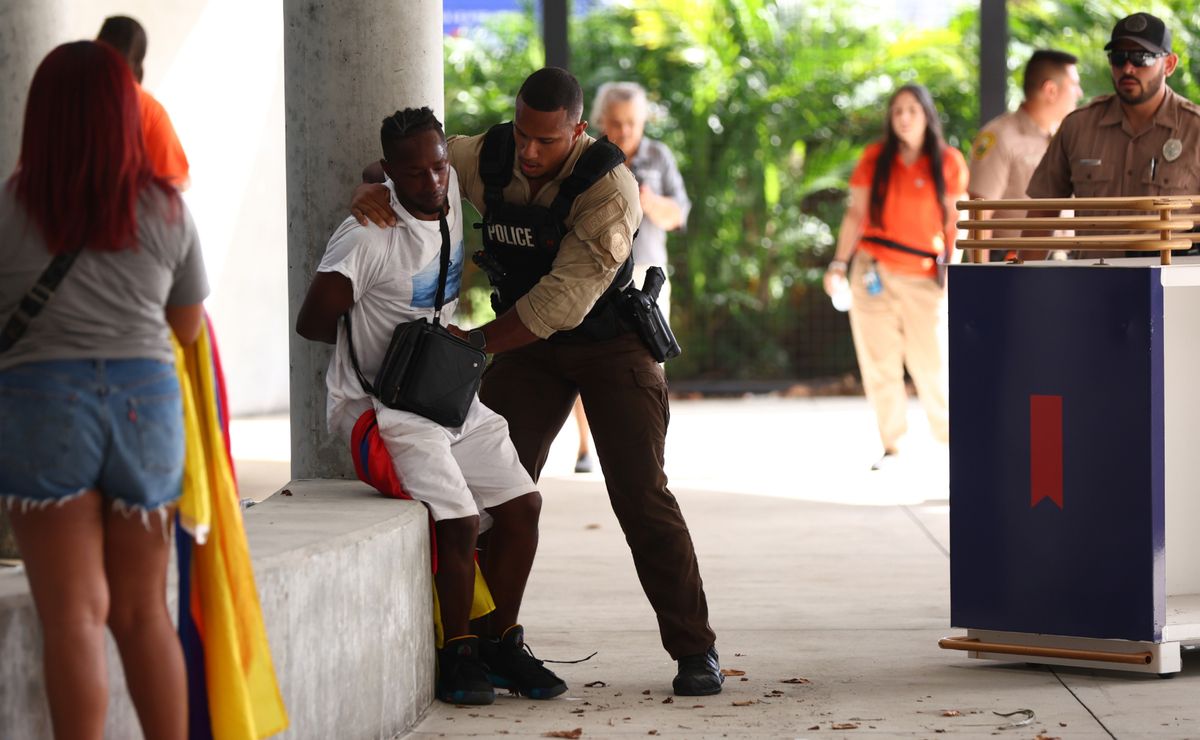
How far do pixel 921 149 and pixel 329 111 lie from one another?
4.41m

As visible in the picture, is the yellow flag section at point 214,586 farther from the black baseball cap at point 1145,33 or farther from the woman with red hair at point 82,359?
the black baseball cap at point 1145,33

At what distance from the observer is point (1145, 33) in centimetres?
609

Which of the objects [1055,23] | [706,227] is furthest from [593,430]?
[1055,23]

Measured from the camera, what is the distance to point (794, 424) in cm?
1138

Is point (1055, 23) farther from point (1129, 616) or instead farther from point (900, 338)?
point (1129, 616)

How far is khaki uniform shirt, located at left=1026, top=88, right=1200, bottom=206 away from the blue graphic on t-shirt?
8.13 feet

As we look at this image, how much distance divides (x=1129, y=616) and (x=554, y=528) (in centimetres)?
328

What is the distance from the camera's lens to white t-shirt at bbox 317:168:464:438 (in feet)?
14.9

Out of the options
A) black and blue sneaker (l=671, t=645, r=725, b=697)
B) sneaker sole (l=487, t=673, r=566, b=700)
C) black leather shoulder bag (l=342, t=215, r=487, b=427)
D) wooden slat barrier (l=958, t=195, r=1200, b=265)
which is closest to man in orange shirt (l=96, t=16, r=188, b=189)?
black leather shoulder bag (l=342, t=215, r=487, b=427)

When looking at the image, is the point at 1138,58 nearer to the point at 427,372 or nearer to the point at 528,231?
the point at 528,231

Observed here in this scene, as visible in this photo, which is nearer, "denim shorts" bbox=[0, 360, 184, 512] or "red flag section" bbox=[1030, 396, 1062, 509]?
"denim shorts" bbox=[0, 360, 184, 512]

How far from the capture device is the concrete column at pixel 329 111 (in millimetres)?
5152

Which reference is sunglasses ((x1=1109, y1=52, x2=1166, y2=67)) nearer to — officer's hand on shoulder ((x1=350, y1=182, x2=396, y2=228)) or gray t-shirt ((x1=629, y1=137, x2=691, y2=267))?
officer's hand on shoulder ((x1=350, y1=182, x2=396, y2=228))

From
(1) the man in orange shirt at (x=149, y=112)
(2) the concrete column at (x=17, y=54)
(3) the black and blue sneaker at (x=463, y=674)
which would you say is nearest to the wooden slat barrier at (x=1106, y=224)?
(3) the black and blue sneaker at (x=463, y=674)
